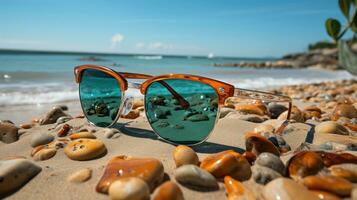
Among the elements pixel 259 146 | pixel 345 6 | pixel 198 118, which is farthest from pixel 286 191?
pixel 345 6

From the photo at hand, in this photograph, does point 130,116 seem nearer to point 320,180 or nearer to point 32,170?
point 32,170

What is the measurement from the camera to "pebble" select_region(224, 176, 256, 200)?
42.5 inches

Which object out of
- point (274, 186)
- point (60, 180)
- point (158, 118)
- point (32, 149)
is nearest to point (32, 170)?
point (60, 180)

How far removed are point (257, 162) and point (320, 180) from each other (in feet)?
0.97

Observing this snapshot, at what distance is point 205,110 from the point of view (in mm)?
1709

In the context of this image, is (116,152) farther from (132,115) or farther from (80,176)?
(132,115)

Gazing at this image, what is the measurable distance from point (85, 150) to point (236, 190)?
893mm

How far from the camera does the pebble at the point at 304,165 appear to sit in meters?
1.17

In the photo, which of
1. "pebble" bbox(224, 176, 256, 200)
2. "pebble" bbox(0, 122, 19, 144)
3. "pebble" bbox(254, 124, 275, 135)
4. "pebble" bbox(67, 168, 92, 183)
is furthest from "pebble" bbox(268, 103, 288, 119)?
"pebble" bbox(0, 122, 19, 144)

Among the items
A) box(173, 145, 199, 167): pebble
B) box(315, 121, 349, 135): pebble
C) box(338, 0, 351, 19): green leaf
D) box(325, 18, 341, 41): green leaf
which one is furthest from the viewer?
box(325, 18, 341, 41): green leaf

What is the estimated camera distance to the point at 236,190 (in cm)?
112

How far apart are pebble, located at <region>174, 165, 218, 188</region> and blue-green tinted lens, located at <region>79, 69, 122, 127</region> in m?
1.05

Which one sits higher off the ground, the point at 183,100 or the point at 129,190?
the point at 183,100

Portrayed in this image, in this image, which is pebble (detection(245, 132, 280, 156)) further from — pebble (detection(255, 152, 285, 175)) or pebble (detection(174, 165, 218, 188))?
pebble (detection(174, 165, 218, 188))
